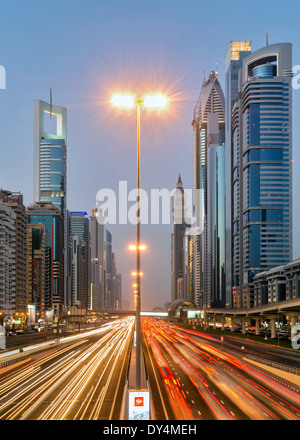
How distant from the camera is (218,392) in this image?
43.1 metres

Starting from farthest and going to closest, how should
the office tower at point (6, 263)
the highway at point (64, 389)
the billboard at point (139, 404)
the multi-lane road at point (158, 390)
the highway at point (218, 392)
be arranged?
the office tower at point (6, 263)
the highway at point (64, 389)
the multi-lane road at point (158, 390)
the highway at point (218, 392)
the billboard at point (139, 404)

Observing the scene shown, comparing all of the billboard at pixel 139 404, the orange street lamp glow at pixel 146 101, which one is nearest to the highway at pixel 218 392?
the billboard at pixel 139 404

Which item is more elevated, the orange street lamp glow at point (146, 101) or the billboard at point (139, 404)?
the orange street lamp glow at point (146, 101)

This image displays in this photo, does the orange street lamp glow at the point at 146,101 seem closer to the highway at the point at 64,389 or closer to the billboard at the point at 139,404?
the billboard at the point at 139,404

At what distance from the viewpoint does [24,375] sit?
56.2m

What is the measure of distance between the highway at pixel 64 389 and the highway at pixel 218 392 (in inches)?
139

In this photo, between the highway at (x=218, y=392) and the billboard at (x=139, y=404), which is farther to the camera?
the highway at (x=218, y=392)

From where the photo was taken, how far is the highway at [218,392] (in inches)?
1318

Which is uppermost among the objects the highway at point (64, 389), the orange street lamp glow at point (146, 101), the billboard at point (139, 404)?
the orange street lamp glow at point (146, 101)

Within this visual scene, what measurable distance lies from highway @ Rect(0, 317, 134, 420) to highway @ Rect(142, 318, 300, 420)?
11.6 feet

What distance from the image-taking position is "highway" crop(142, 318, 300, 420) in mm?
33469

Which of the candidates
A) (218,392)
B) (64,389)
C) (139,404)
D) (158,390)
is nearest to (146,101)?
(139,404)
